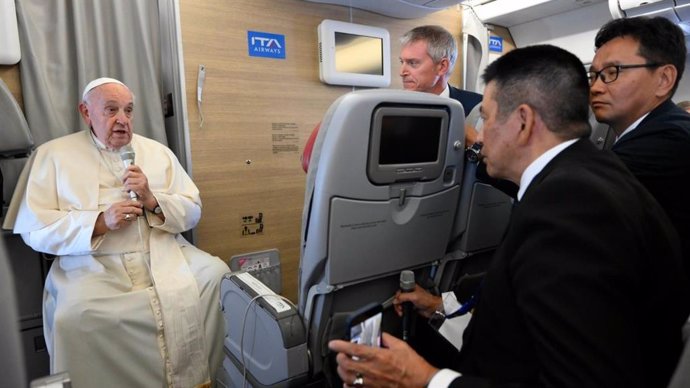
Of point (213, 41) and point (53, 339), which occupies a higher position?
point (213, 41)

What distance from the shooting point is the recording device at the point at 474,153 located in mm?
1725

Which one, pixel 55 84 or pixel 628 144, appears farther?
pixel 55 84

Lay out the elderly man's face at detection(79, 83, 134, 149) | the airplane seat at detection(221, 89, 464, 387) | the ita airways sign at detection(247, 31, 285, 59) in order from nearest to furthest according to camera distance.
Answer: the airplane seat at detection(221, 89, 464, 387) < the elderly man's face at detection(79, 83, 134, 149) < the ita airways sign at detection(247, 31, 285, 59)

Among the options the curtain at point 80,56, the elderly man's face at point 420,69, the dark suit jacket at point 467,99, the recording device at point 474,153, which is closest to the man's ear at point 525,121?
the recording device at point 474,153

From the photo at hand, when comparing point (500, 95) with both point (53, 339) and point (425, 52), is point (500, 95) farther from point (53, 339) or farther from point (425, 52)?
point (53, 339)

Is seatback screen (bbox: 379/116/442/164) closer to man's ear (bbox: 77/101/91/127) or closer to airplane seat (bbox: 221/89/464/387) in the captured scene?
airplane seat (bbox: 221/89/464/387)

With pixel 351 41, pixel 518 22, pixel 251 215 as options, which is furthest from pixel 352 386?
pixel 518 22

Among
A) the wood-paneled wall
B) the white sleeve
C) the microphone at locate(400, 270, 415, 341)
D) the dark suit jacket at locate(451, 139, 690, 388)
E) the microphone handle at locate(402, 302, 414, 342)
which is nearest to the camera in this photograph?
the dark suit jacket at locate(451, 139, 690, 388)

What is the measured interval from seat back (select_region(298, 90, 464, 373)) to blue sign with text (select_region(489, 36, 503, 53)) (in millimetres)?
3476

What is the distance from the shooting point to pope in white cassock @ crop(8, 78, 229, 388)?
6.59 ft

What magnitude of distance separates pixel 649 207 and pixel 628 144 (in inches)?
29.5

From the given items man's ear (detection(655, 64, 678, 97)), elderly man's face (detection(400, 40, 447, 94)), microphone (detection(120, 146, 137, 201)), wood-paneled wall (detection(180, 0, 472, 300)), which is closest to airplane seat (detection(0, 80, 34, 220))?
microphone (detection(120, 146, 137, 201))

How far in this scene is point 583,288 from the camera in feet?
2.49

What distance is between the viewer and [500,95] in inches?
43.5
